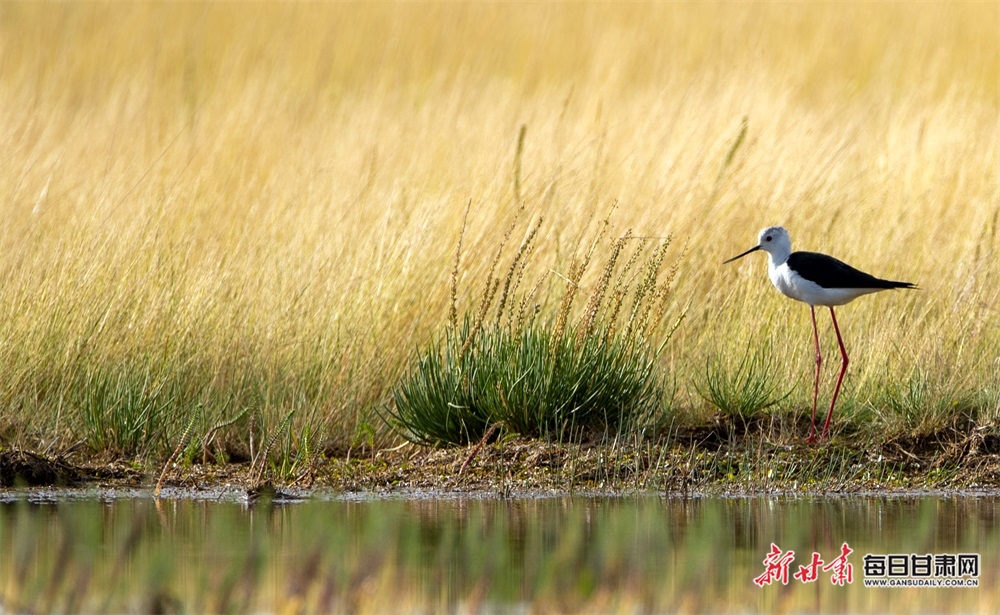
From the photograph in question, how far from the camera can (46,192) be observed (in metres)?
9.54

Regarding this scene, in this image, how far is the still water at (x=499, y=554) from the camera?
14.1 feet

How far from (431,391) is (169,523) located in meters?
1.69

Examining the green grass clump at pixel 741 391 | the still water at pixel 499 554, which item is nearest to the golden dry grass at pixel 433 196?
the green grass clump at pixel 741 391

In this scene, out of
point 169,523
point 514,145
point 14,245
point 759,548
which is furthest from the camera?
point 514,145

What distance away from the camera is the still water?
170 inches

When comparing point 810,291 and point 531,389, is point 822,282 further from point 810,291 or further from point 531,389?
point 531,389

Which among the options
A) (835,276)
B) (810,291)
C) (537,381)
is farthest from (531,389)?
(835,276)

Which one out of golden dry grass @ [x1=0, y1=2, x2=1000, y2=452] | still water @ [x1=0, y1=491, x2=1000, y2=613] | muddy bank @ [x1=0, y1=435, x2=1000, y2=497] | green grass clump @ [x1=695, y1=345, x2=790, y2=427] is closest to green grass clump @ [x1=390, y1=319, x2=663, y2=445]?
muddy bank @ [x1=0, y1=435, x2=1000, y2=497]

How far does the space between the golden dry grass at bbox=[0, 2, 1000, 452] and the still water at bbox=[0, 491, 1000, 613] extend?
1305 mm

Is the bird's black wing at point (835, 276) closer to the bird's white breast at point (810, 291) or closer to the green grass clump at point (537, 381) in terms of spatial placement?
the bird's white breast at point (810, 291)

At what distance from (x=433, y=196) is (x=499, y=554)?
15.3ft

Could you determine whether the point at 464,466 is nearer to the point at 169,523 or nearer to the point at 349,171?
the point at 169,523

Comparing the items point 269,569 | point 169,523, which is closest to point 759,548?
point 269,569

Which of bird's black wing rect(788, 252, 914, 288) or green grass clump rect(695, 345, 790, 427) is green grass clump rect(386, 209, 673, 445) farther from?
bird's black wing rect(788, 252, 914, 288)
